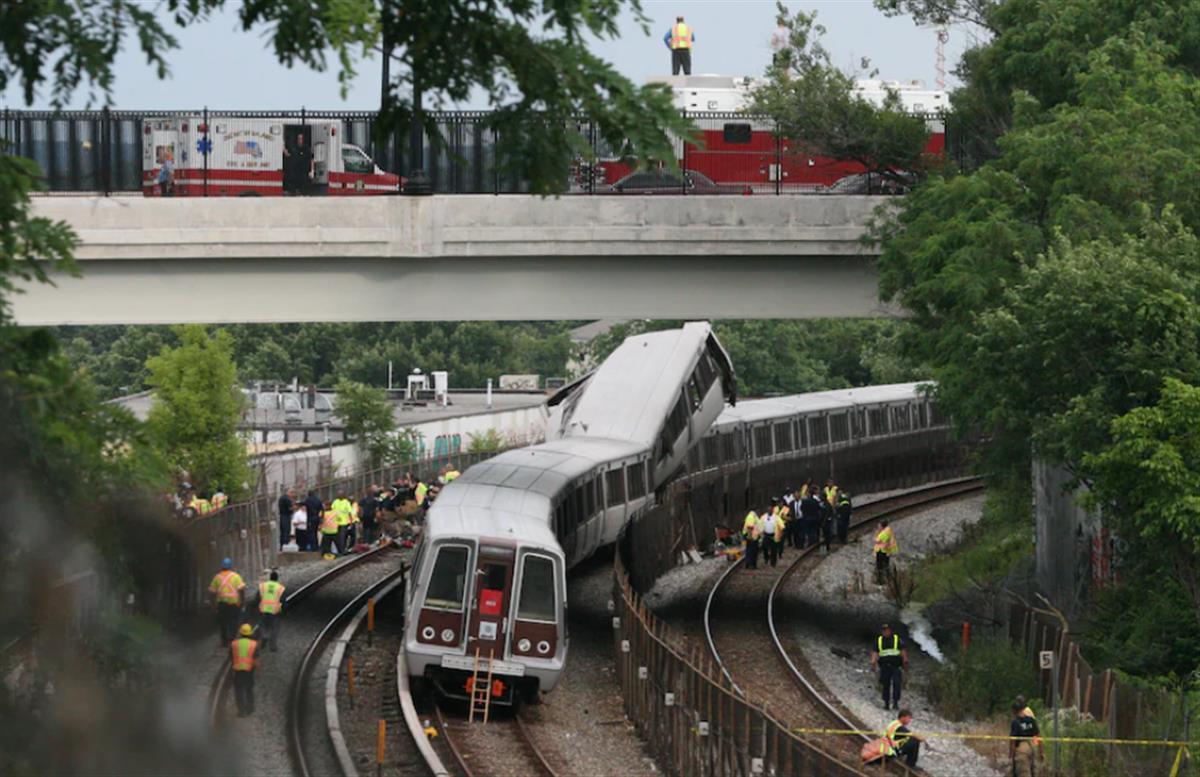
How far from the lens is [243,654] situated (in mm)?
21062

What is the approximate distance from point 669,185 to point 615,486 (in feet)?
22.0

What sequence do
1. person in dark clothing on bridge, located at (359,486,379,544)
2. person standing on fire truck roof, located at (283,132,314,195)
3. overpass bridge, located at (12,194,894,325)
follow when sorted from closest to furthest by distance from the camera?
overpass bridge, located at (12,194,894,325) < person standing on fire truck roof, located at (283,132,314,195) < person in dark clothing on bridge, located at (359,486,379,544)

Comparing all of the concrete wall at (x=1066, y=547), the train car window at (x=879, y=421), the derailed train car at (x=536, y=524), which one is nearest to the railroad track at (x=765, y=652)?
the derailed train car at (x=536, y=524)

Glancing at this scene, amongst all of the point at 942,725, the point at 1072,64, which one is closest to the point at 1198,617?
the point at 942,725

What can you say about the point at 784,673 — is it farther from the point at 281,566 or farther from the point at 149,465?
the point at 149,465

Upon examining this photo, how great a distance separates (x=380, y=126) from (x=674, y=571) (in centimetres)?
2615

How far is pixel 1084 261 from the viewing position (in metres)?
23.0

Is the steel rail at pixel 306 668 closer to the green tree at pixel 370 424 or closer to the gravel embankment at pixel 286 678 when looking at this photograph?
the gravel embankment at pixel 286 678

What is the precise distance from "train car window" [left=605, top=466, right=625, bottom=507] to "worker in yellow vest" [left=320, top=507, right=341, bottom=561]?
5.78m

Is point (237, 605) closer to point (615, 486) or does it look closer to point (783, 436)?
point (615, 486)

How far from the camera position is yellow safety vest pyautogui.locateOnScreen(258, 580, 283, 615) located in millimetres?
24391

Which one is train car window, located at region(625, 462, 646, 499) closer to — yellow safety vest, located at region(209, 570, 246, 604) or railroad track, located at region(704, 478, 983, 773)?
railroad track, located at region(704, 478, 983, 773)

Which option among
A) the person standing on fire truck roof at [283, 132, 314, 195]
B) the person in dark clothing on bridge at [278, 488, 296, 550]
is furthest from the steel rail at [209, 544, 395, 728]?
the person standing on fire truck roof at [283, 132, 314, 195]

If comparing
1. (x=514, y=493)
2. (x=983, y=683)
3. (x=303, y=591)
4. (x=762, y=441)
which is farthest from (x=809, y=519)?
(x=514, y=493)
